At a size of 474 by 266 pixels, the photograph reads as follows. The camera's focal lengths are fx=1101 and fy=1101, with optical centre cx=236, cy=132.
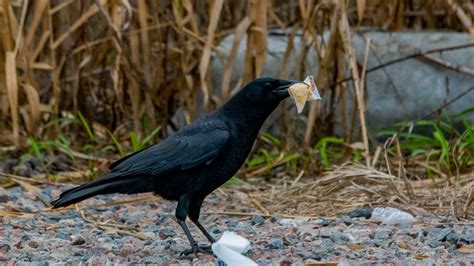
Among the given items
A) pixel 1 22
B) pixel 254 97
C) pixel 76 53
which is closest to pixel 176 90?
pixel 76 53

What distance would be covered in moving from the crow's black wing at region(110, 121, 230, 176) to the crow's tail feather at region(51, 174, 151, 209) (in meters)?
0.04

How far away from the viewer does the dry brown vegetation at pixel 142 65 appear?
6434 mm

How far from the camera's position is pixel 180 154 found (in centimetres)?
465

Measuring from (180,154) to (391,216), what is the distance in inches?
46.5

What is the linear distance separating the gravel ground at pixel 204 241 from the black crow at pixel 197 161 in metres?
0.24

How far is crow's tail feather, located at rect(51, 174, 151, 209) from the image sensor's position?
4477 millimetres

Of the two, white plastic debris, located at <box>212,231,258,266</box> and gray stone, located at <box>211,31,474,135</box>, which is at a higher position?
white plastic debris, located at <box>212,231,258,266</box>

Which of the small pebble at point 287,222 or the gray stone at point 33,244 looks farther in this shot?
the small pebble at point 287,222

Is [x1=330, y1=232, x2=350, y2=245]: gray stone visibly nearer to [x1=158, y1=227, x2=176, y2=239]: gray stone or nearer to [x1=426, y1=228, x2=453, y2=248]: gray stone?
[x1=426, y1=228, x2=453, y2=248]: gray stone

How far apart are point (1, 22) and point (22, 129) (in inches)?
31.2

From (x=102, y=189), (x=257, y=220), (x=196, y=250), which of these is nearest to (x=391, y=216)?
(x=257, y=220)

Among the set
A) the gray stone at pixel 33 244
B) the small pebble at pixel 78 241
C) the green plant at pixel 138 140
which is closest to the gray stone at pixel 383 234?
the small pebble at pixel 78 241

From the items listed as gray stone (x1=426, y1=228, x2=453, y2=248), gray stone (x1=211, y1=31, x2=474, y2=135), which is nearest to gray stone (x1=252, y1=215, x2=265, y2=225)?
gray stone (x1=426, y1=228, x2=453, y2=248)

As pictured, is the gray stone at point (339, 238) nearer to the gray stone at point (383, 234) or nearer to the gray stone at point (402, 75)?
the gray stone at point (383, 234)
